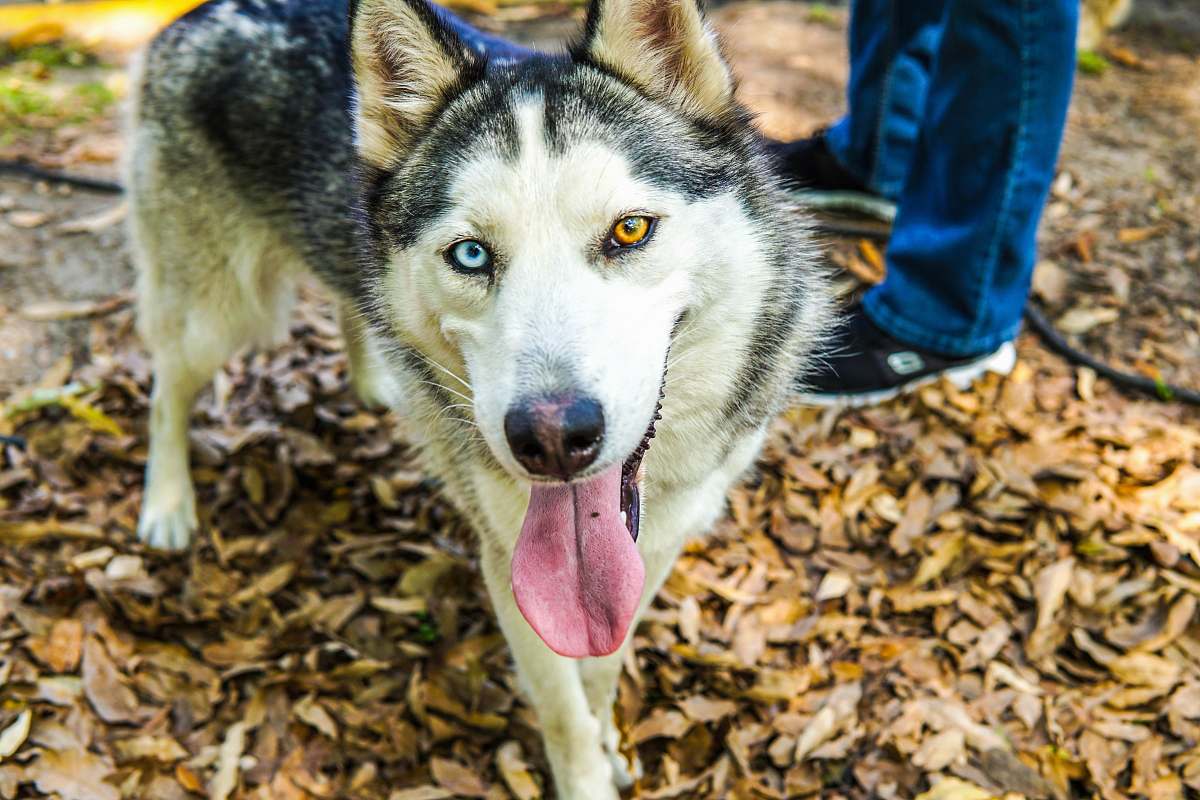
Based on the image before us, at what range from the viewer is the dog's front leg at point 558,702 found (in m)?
2.28

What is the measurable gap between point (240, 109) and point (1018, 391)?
303cm

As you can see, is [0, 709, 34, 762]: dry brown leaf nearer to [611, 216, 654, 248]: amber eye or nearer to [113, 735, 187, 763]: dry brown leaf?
[113, 735, 187, 763]: dry brown leaf

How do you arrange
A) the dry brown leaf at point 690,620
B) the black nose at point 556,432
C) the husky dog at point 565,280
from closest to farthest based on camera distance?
the black nose at point 556,432 < the husky dog at point 565,280 < the dry brown leaf at point 690,620

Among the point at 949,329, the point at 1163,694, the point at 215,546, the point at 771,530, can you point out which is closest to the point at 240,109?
the point at 215,546

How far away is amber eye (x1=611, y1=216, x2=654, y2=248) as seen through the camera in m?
1.81

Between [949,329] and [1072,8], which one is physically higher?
[1072,8]

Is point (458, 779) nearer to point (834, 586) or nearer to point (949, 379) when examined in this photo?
point (834, 586)

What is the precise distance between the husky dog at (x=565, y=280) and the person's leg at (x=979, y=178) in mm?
972

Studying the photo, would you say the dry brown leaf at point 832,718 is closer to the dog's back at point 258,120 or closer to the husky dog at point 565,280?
the husky dog at point 565,280

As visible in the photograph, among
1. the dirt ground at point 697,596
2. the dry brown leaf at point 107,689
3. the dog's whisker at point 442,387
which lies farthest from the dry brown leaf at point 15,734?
the dog's whisker at point 442,387

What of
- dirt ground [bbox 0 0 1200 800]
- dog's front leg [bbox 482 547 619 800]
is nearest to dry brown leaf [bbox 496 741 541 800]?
dirt ground [bbox 0 0 1200 800]

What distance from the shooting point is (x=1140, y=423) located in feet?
11.0

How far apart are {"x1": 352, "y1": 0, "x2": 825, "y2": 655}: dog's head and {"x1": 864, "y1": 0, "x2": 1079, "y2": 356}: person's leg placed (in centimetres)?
124

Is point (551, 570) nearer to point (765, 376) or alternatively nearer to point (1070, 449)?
point (765, 376)
